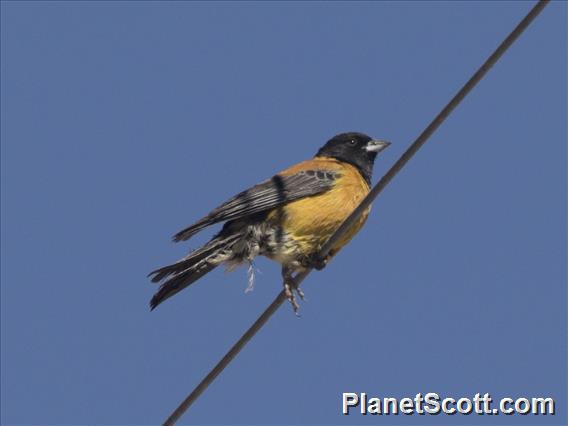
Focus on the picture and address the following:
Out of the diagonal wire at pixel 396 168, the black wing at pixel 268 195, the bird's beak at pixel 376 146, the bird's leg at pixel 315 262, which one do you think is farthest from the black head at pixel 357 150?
the diagonal wire at pixel 396 168

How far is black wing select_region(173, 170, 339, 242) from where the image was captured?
22.1 feet

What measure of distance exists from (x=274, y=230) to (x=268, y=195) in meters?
0.27

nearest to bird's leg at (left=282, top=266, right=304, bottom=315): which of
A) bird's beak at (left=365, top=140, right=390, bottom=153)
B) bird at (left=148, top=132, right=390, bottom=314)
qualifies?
bird at (left=148, top=132, right=390, bottom=314)

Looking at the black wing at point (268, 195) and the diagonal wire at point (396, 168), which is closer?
the diagonal wire at point (396, 168)

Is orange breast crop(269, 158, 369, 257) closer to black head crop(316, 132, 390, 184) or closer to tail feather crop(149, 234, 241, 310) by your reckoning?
tail feather crop(149, 234, 241, 310)

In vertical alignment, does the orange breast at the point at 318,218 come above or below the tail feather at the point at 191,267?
above

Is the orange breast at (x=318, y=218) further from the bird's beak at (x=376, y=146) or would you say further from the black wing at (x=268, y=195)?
the bird's beak at (x=376, y=146)

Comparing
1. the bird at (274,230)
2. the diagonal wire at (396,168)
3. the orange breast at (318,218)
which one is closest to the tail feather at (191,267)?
the bird at (274,230)

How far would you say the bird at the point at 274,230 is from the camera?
21.9 feet

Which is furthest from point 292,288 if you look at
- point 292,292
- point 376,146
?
point 376,146

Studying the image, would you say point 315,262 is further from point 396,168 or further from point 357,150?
point 396,168

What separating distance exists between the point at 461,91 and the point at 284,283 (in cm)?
279

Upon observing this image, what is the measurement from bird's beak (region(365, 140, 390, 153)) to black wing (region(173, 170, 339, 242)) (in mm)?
918

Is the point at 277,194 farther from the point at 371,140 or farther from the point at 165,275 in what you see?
the point at 371,140
